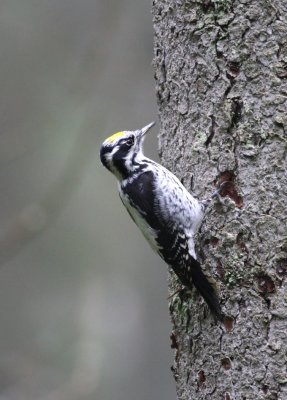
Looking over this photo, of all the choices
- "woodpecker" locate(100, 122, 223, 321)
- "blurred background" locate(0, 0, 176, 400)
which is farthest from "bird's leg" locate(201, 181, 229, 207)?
"blurred background" locate(0, 0, 176, 400)

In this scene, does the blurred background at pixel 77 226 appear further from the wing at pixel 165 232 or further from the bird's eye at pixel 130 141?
the wing at pixel 165 232

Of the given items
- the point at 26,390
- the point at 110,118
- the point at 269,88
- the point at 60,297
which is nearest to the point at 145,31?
the point at 110,118

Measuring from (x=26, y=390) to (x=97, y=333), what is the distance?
2.76 metres

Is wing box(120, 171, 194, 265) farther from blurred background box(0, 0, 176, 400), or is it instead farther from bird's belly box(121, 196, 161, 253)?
blurred background box(0, 0, 176, 400)

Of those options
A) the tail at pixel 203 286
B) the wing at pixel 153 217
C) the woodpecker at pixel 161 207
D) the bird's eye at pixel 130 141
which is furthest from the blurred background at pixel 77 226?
the tail at pixel 203 286

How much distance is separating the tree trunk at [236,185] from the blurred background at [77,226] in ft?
18.5

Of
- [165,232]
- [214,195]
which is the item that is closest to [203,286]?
[214,195]

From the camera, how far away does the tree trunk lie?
4309mm

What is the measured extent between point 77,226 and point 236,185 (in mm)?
7792

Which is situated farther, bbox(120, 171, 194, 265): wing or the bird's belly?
the bird's belly

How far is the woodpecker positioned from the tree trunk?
7 cm

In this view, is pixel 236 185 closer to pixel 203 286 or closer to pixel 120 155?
pixel 203 286

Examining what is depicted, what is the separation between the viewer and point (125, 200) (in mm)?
5371

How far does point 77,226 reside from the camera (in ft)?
39.9
